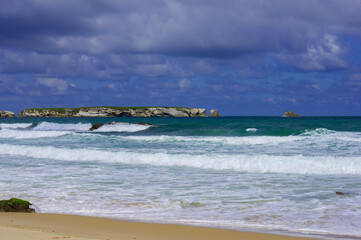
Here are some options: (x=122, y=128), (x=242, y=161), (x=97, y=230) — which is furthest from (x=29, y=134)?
(x=97, y=230)

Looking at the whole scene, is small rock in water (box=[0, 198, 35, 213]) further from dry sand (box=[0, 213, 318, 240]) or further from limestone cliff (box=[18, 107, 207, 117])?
limestone cliff (box=[18, 107, 207, 117])

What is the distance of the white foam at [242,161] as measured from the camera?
14.3 metres

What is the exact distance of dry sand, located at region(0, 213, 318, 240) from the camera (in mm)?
5826

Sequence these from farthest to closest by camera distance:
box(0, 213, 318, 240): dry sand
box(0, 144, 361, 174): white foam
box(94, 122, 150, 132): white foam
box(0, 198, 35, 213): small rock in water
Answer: box(94, 122, 150, 132): white foam < box(0, 144, 361, 174): white foam < box(0, 198, 35, 213): small rock in water < box(0, 213, 318, 240): dry sand

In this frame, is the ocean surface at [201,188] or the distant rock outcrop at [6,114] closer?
the ocean surface at [201,188]

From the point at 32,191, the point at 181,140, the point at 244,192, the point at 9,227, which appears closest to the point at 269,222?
the point at 244,192

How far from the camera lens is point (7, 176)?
12.8 metres

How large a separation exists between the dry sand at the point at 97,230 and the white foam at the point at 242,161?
8.45 meters

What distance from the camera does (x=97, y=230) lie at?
6.41m

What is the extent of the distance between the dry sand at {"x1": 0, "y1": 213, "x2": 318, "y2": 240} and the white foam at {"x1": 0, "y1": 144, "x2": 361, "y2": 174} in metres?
8.45

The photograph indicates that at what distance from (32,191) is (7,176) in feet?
10.3

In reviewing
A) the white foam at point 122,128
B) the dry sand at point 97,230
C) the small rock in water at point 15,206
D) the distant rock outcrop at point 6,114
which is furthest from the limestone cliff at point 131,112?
the dry sand at point 97,230

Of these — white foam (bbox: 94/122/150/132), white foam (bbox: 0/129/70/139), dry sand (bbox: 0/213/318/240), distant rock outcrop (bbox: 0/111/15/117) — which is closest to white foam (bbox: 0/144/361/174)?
dry sand (bbox: 0/213/318/240)

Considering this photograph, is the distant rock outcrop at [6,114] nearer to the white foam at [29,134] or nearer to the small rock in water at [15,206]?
the white foam at [29,134]
